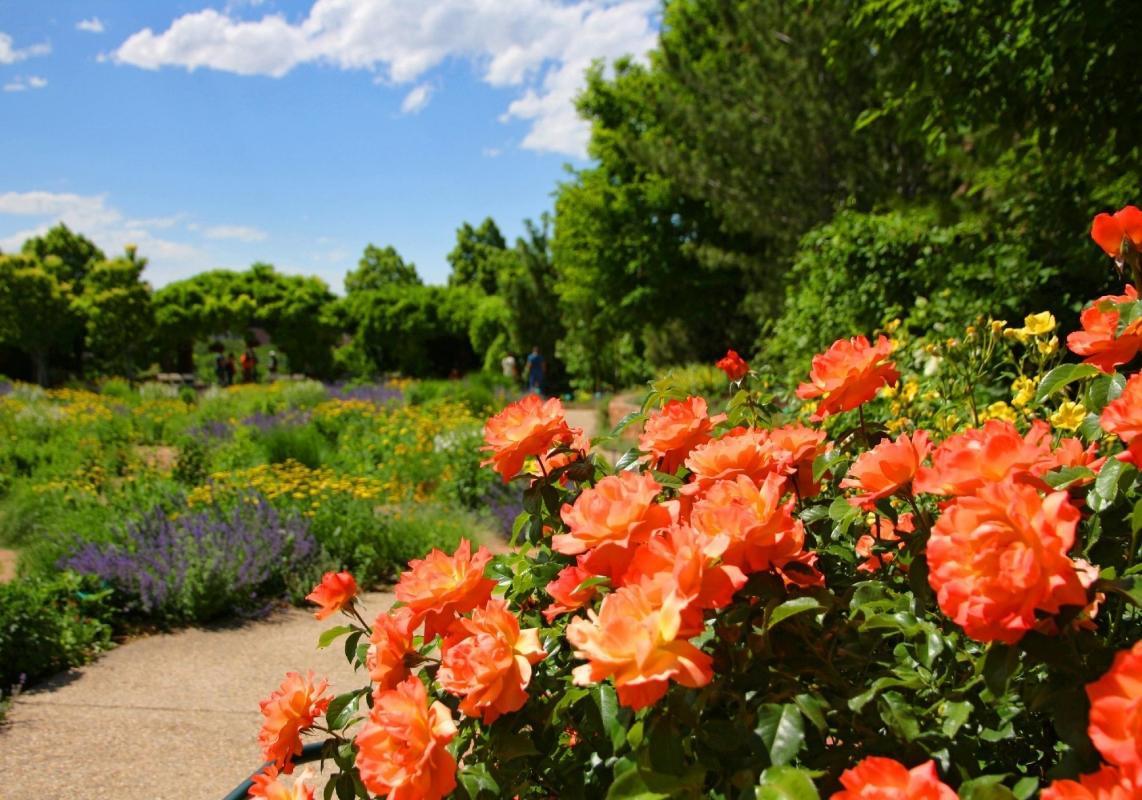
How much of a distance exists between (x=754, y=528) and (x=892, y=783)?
0.25m

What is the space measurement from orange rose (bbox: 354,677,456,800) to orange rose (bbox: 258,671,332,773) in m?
0.24

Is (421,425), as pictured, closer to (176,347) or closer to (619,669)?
(619,669)

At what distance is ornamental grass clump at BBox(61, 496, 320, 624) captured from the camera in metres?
4.32

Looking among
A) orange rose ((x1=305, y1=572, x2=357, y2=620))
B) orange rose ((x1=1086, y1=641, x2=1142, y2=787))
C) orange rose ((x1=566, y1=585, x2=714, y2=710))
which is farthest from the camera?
orange rose ((x1=305, y1=572, x2=357, y2=620))

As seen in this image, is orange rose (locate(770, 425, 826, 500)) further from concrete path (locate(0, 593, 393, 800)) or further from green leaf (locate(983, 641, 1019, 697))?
concrete path (locate(0, 593, 393, 800))

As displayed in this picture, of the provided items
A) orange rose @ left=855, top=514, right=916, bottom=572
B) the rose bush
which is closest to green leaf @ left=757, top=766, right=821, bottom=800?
the rose bush

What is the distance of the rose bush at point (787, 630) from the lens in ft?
2.11

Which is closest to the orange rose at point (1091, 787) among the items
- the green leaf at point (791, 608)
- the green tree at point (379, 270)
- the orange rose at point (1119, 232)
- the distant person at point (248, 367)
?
the green leaf at point (791, 608)

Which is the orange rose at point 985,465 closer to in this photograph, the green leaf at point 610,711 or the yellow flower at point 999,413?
the green leaf at point 610,711

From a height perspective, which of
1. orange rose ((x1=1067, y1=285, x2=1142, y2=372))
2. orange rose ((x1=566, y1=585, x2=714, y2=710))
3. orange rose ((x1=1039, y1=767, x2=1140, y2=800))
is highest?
orange rose ((x1=1067, y1=285, x2=1142, y2=372))

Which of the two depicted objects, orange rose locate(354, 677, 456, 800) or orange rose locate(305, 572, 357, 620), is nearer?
orange rose locate(354, 677, 456, 800)

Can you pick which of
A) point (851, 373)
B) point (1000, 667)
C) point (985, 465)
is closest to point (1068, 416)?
point (851, 373)

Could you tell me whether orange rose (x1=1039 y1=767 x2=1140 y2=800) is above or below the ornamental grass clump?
Answer: above

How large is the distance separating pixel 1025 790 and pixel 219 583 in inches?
178
